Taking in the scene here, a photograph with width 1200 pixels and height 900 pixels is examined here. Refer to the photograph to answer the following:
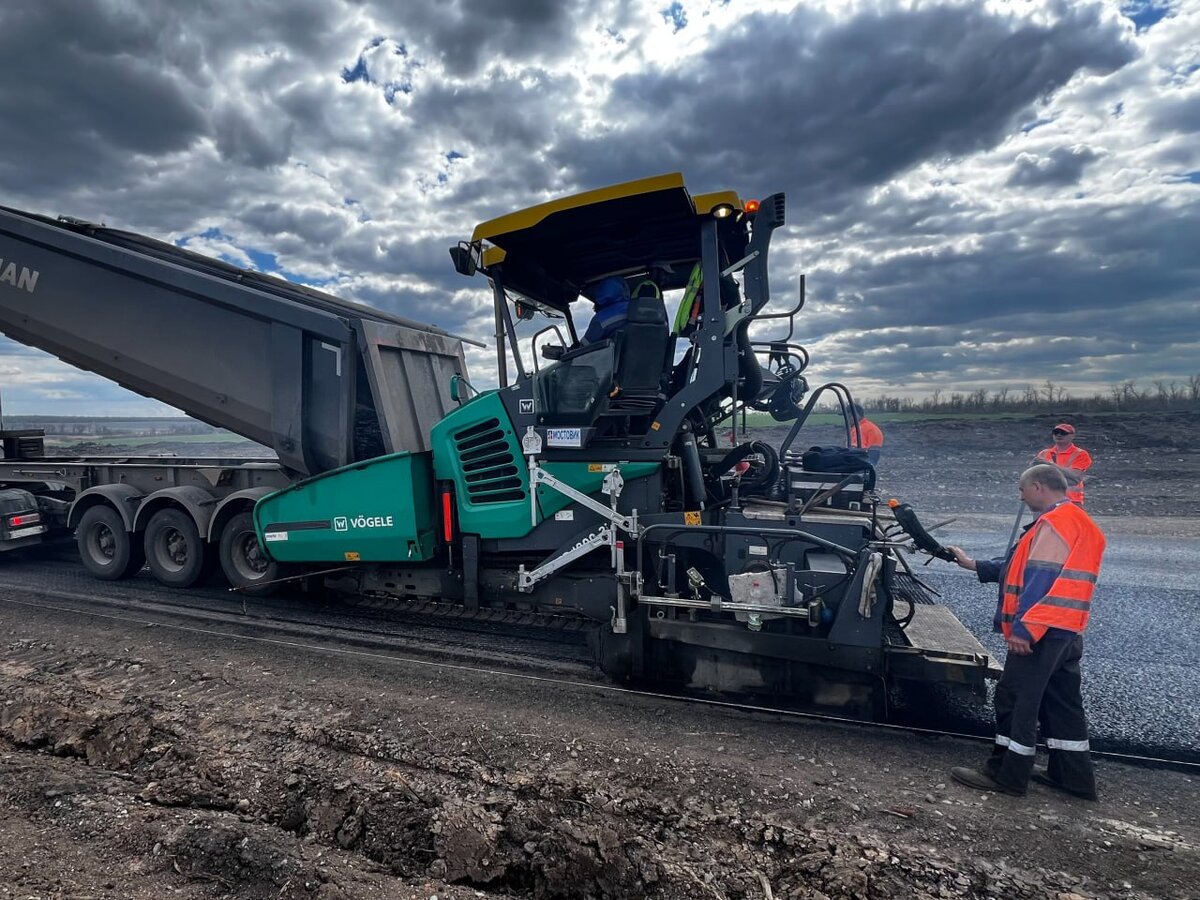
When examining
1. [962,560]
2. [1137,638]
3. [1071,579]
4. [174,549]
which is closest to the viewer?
[1071,579]

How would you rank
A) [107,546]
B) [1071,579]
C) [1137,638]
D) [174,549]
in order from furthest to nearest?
[107,546] < [174,549] < [1137,638] < [1071,579]

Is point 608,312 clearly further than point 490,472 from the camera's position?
No

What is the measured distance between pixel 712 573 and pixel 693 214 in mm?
2388

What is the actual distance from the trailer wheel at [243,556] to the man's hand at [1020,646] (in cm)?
582

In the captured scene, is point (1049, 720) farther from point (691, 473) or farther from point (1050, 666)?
point (691, 473)

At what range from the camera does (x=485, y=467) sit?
4758mm

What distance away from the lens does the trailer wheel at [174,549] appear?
6125 mm

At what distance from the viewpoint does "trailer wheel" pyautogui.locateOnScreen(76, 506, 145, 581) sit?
21.2 ft

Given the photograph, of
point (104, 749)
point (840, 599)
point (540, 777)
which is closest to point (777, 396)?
point (840, 599)

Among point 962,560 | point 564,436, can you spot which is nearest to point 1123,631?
point 962,560

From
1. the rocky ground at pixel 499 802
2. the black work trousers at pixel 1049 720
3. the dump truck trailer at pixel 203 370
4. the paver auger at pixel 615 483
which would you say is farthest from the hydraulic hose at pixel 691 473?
the dump truck trailer at pixel 203 370

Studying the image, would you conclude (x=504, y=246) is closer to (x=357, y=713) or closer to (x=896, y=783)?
(x=357, y=713)

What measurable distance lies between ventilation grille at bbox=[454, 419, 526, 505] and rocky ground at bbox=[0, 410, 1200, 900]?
4.32 feet

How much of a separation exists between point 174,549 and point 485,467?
153 inches
